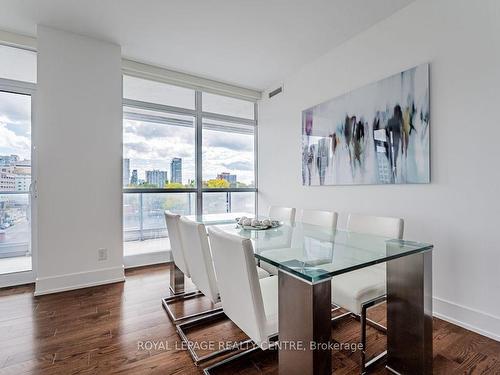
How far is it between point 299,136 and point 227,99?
1.43 meters

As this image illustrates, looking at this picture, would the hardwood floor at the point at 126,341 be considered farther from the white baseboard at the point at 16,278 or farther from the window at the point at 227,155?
the window at the point at 227,155

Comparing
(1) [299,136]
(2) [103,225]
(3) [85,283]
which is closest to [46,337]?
(3) [85,283]

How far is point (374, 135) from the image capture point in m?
2.56

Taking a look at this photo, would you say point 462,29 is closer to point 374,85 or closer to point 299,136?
point 374,85

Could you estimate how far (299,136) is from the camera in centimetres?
360

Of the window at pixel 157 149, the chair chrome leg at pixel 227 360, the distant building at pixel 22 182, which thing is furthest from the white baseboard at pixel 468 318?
the distant building at pixel 22 182

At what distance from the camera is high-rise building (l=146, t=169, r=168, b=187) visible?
361 centimetres

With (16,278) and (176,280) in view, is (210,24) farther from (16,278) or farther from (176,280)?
(16,278)

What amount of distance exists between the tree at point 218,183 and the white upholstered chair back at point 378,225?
7.85 feet

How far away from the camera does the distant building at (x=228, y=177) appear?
4.22 m

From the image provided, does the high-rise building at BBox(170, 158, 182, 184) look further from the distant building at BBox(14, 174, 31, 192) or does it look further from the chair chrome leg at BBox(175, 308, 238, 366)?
the chair chrome leg at BBox(175, 308, 238, 366)

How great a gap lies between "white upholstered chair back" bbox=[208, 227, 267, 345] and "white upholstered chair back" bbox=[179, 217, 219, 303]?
191 millimetres

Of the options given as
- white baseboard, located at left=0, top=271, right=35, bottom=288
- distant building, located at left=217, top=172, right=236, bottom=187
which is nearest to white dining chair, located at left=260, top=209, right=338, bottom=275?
distant building, located at left=217, top=172, right=236, bottom=187

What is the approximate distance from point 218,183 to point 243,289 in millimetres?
3094
